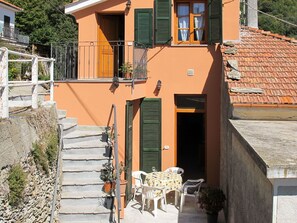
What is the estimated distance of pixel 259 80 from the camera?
9336mm

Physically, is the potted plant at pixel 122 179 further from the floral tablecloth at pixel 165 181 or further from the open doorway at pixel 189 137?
the open doorway at pixel 189 137

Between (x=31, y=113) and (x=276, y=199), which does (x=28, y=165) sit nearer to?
(x=31, y=113)

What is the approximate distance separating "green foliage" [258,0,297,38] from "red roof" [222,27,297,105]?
29913 millimetres

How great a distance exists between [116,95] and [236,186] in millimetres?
4525

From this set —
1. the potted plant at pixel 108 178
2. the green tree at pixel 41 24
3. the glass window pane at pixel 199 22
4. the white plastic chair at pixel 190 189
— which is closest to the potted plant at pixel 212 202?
the white plastic chair at pixel 190 189

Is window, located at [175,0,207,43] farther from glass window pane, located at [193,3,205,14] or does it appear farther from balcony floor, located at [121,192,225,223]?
balcony floor, located at [121,192,225,223]

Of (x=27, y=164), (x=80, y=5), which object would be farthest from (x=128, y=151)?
(x=80, y=5)

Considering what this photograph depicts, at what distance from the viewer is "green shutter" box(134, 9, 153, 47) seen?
40.9ft

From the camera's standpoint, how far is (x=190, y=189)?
11375mm

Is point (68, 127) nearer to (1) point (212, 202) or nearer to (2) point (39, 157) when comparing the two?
(2) point (39, 157)

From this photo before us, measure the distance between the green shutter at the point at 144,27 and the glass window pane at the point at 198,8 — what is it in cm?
150

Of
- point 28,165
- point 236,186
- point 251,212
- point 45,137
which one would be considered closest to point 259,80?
point 236,186

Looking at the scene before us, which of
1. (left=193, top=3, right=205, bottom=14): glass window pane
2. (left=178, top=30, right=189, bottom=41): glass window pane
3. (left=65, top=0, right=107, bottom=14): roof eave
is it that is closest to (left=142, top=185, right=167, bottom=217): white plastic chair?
(left=178, top=30, right=189, bottom=41): glass window pane

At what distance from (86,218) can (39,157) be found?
216 centimetres
